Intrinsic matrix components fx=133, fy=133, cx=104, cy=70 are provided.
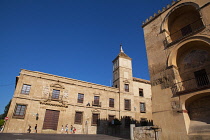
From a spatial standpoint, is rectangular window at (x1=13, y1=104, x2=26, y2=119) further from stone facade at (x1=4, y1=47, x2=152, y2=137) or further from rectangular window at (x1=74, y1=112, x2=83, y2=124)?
rectangular window at (x1=74, y1=112, x2=83, y2=124)

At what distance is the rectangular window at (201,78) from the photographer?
10.5 metres

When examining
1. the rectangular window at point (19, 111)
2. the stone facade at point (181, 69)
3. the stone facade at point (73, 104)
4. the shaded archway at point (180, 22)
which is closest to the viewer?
the stone facade at point (181, 69)

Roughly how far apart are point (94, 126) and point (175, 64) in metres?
15.9

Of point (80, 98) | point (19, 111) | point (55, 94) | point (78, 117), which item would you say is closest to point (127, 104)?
point (80, 98)

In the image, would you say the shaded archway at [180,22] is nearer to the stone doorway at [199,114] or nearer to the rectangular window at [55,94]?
the stone doorway at [199,114]

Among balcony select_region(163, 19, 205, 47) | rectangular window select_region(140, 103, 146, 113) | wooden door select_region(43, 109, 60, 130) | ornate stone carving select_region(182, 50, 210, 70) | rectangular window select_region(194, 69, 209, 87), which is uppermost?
balcony select_region(163, 19, 205, 47)

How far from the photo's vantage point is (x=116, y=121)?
22.3 metres

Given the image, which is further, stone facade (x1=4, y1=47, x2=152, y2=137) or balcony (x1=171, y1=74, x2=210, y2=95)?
stone facade (x1=4, y1=47, x2=152, y2=137)

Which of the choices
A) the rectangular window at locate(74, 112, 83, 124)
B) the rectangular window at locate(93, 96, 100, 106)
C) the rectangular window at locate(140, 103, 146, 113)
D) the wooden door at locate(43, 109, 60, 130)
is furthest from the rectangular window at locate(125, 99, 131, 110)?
the wooden door at locate(43, 109, 60, 130)

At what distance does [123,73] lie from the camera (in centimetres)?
2745

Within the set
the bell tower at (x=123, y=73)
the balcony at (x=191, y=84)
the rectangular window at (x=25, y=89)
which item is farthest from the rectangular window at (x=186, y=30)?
the rectangular window at (x=25, y=89)

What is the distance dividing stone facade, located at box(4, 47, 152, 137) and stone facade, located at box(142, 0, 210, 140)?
42.4 feet

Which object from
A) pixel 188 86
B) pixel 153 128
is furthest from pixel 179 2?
pixel 153 128

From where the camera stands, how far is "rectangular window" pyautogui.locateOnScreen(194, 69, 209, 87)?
10.5m
